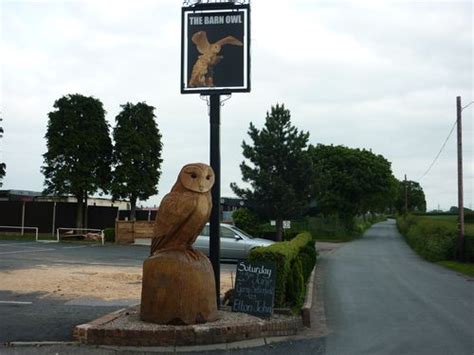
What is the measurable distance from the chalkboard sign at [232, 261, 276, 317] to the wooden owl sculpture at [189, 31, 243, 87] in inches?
130

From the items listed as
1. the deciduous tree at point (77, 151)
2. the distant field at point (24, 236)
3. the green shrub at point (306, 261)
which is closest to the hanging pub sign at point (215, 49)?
the green shrub at point (306, 261)

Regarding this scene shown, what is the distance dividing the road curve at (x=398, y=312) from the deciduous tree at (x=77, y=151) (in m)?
19.4

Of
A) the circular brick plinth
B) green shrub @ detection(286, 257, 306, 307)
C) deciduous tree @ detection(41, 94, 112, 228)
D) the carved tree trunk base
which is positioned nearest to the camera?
the circular brick plinth

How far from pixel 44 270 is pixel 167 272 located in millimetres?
9690

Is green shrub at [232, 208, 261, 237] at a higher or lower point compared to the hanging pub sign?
lower

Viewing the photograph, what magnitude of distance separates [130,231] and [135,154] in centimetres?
672

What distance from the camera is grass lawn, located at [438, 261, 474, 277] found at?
850 inches

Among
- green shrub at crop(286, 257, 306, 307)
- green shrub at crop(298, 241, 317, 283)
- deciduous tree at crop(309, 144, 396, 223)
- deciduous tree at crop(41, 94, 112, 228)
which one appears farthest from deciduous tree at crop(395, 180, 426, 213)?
green shrub at crop(286, 257, 306, 307)

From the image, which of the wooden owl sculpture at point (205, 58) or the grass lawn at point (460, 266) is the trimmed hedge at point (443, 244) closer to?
the grass lawn at point (460, 266)

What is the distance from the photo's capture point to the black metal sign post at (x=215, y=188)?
9992 millimetres

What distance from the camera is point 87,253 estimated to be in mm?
23375

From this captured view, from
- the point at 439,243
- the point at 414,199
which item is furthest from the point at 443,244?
the point at 414,199

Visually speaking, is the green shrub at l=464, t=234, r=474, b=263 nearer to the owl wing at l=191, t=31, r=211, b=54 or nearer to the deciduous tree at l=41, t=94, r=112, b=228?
the owl wing at l=191, t=31, r=211, b=54

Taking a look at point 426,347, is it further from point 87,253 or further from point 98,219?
point 98,219
